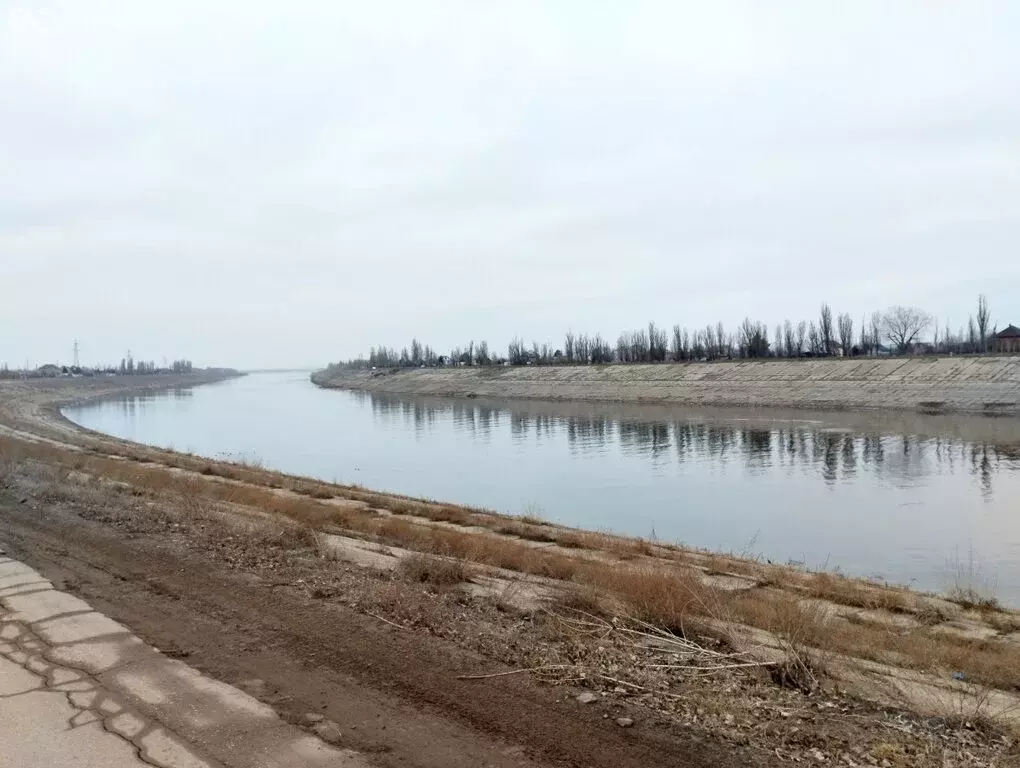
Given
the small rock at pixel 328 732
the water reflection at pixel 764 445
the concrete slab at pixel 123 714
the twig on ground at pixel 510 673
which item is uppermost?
the concrete slab at pixel 123 714

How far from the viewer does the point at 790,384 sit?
172 ft

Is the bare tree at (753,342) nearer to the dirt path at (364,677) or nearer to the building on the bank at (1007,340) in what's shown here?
the building on the bank at (1007,340)

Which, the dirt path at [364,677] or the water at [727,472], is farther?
the water at [727,472]

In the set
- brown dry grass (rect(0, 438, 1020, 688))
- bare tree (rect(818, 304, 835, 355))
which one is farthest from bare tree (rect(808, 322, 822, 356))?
brown dry grass (rect(0, 438, 1020, 688))

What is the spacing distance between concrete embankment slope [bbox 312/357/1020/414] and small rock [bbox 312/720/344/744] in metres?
41.9

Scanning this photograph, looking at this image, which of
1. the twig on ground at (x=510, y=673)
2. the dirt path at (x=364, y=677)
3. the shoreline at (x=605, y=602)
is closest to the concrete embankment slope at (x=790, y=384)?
the shoreline at (x=605, y=602)

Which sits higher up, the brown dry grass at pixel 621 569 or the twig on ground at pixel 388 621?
the twig on ground at pixel 388 621

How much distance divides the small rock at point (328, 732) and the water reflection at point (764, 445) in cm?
1945

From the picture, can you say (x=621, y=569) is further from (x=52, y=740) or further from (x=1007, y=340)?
(x=1007, y=340)

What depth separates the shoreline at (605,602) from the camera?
16.8 feet

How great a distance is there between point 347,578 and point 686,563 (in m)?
5.37

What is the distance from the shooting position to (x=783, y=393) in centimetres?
5116

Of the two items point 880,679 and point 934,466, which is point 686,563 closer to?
point 880,679

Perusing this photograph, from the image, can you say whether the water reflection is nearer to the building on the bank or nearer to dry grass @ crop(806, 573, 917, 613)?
dry grass @ crop(806, 573, 917, 613)
